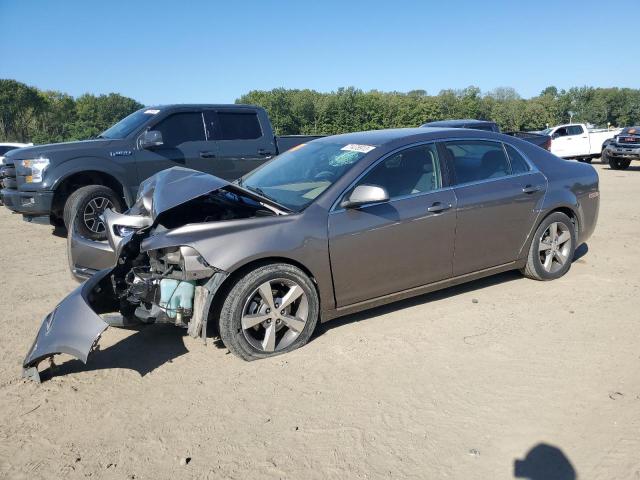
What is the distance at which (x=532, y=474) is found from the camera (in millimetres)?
2648

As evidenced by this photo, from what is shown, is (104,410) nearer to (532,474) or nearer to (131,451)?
(131,451)

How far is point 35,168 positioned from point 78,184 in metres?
0.61

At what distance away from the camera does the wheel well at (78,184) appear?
774 centimetres

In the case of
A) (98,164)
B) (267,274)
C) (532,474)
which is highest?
(98,164)

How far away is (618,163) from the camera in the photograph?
1942 cm

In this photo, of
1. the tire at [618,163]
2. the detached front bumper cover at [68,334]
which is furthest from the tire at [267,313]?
the tire at [618,163]

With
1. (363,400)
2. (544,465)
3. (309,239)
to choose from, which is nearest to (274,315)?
(309,239)

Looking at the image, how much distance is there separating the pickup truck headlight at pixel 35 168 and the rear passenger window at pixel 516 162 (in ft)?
20.5

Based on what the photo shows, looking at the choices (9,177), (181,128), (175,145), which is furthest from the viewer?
(181,128)

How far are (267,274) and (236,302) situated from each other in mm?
296

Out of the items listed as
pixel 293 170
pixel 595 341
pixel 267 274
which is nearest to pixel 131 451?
pixel 267 274

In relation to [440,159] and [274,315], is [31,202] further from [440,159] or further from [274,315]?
[440,159]

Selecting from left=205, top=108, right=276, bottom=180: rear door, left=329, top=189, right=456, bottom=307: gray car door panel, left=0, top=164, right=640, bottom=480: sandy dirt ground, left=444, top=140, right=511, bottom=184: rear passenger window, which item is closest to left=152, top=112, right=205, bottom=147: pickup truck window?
left=205, top=108, right=276, bottom=180: rear door

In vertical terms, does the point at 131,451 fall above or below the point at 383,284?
below
